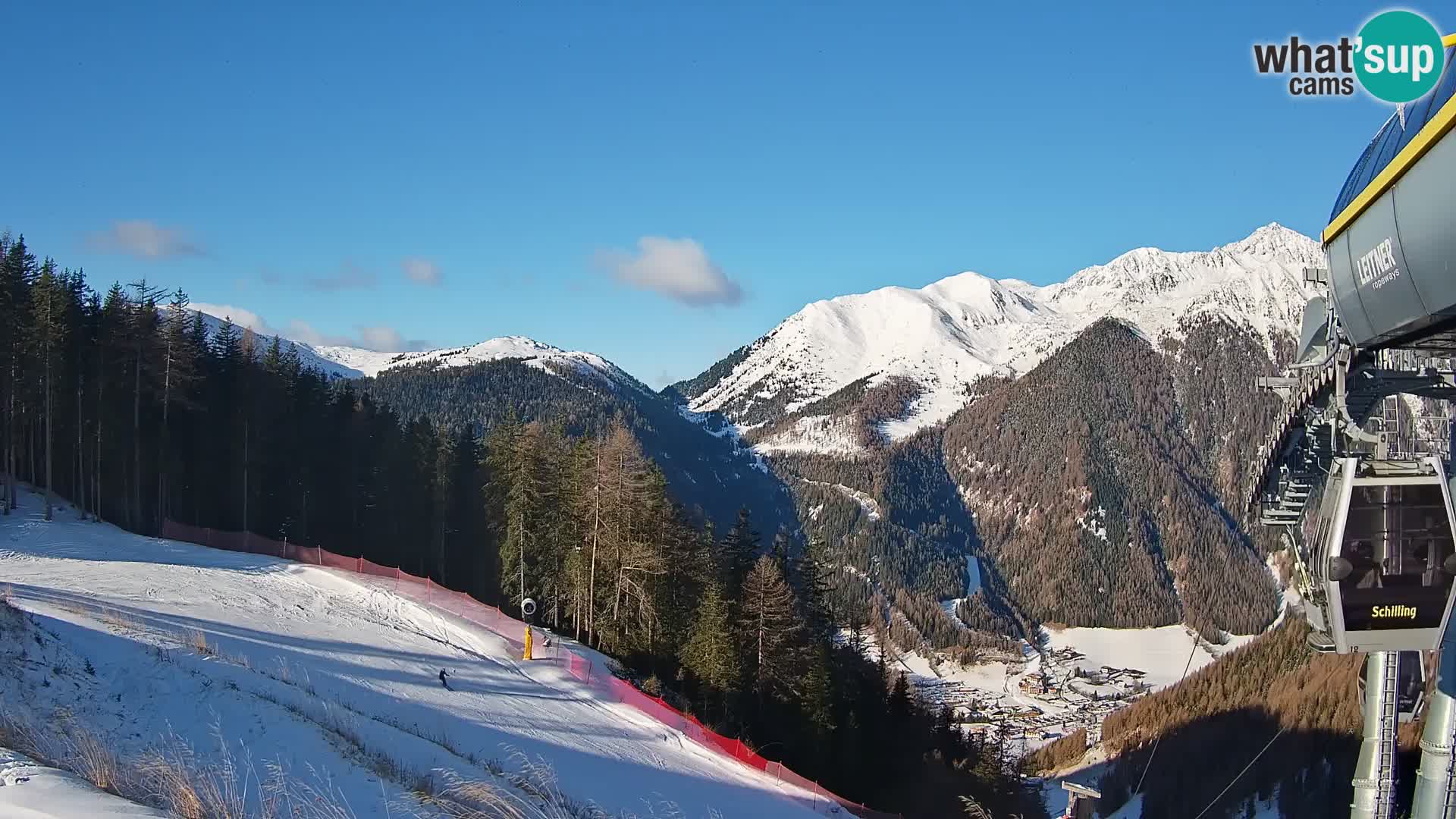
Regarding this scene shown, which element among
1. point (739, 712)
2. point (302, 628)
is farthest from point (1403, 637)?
point (739, 712)

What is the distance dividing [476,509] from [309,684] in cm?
3405

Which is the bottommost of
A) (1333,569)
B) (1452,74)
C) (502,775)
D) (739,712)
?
(739,712)

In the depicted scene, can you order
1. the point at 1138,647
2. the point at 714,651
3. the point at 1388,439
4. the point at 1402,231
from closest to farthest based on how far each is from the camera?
the point at 1402,231, the point at 1388,439, the point at 714,651, the point at 1138,647

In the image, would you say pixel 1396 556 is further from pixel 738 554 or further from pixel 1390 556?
pixel 738 554

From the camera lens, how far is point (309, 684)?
50.3 ft

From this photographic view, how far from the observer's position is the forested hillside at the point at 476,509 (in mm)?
31969

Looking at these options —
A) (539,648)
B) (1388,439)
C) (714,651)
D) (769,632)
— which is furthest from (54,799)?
(769,632)

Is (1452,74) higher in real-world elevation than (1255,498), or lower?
higher

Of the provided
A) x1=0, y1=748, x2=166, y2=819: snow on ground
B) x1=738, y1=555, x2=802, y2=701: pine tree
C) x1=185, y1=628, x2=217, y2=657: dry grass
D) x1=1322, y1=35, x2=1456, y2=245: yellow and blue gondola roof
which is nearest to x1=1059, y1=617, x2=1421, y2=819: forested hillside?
x1=738, y1=555, x2=802, y2=701: pine tree

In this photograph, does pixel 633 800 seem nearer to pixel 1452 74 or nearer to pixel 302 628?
pixel 302 628

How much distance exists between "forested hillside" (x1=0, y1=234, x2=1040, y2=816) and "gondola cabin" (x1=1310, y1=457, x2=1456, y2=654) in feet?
66.7

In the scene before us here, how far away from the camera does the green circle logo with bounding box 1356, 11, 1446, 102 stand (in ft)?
28.2

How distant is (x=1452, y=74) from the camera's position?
7566 millimetres

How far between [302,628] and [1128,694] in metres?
150
